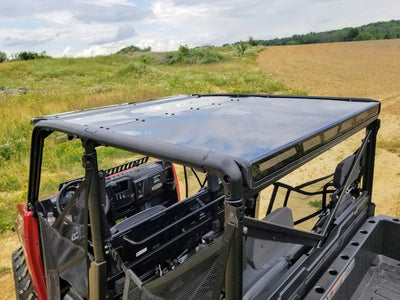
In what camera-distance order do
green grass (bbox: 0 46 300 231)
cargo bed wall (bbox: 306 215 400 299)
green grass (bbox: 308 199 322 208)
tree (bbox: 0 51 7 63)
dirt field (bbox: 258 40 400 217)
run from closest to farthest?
cargo bed wall (bbox: 306 215 400 299) → green grass (bbox: 308 199 322 208) → dirt field (bbox: 258 40 400 217) → green grass (bbox: 0 46 300 231) → tree (bbox: 0 51 7 63)

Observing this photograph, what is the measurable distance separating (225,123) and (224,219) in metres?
0.52

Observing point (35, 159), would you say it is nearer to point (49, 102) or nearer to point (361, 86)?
point (49, 102)

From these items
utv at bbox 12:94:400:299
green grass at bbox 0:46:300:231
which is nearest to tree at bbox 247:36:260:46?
green grass at bbox 0:46:300:231

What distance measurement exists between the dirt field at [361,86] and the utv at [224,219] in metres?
2.25

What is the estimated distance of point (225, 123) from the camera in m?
1.66

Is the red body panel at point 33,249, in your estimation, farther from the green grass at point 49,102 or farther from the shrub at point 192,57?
the shrub at point 192,57

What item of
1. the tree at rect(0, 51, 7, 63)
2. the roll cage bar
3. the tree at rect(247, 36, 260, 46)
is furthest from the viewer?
the tree at rect(247, 36, 260, 46)

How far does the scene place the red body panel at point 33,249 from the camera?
2107mm

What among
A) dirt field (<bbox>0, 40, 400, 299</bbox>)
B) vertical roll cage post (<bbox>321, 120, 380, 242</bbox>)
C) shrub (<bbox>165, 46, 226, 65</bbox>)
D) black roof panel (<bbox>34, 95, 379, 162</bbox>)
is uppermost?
shrub (<bbox>165, 46, 226, 65</bbox>)

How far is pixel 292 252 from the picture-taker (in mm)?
1771

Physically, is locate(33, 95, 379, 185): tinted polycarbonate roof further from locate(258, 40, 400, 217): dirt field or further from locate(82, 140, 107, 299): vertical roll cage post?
locate(258, 40, 400, 217): dirt field

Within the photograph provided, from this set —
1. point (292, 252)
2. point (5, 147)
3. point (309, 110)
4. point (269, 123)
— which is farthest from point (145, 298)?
point (5, 147)

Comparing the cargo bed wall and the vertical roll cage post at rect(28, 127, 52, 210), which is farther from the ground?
the vertical roll cage post at rect(28, 127, 52, 210)

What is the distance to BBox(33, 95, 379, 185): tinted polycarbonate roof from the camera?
1271 millimetres
